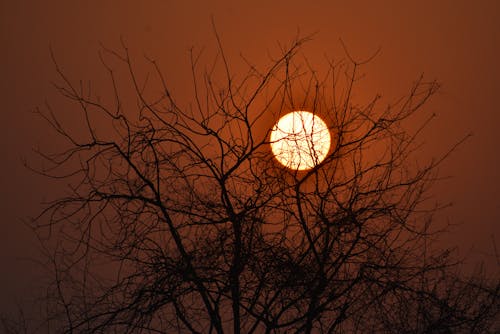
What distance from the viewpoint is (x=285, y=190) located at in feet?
7.73

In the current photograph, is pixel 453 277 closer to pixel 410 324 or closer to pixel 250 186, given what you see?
pixel 410 324

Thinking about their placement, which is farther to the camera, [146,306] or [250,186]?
[250,186]

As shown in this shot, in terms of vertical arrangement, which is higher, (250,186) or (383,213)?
(250,186)

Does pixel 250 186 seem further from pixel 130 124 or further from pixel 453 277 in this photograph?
pixel 453 277

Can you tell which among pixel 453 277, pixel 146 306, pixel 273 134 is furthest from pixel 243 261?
pixel 453 277

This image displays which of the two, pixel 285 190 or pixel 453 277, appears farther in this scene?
pixel 453 277

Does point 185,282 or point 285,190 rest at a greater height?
point 285,190

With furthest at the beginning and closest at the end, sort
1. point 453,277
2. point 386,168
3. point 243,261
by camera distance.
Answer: point 453,277 → point 386,168 → point 243,261

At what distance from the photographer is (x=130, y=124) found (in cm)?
240

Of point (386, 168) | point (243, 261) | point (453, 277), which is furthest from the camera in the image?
point (453, 277)

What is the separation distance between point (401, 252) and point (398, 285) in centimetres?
22

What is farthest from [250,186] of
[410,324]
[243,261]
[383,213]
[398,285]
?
[410,324]

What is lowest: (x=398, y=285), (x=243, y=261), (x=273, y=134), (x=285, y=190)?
(x=398, y=285)

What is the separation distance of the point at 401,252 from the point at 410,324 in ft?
1.10
